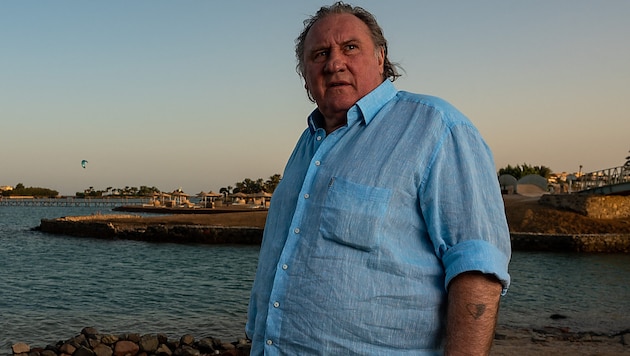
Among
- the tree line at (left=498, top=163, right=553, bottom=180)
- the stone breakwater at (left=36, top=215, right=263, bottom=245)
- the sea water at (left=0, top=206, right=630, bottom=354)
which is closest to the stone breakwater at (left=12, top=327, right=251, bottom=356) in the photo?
the sea water at (left=0, top=206, right=630, bottom=354)

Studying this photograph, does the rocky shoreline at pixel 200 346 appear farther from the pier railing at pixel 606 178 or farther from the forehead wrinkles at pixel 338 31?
the pier railing at pixel 606 178

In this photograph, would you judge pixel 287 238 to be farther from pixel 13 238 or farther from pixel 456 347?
pixel 13 238

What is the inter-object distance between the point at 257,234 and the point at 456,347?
35313mm

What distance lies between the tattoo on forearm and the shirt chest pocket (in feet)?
0.88

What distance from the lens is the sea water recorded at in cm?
1274

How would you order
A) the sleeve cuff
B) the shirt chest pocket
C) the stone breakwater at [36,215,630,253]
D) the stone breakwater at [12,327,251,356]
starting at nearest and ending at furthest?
the sleeve cuff < the shirt chest pocket < the stone breakwater at [12,327,251,356] < the stone breakwater at [36,215,630,253]

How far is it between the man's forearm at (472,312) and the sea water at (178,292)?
32.9 feet

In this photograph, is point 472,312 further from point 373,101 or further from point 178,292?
point 178,292

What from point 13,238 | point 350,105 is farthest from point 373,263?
point 13,238

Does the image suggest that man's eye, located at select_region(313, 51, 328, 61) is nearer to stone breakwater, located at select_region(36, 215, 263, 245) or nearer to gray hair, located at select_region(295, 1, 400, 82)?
gray hair, located at select_region(295, 1, 400, 82)

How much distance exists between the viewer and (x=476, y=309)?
4.90 feet

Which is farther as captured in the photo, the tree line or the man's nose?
the tree line

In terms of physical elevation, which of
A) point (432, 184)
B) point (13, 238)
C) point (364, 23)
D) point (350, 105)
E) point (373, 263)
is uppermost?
point (364, 23)

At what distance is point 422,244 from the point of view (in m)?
1.59
